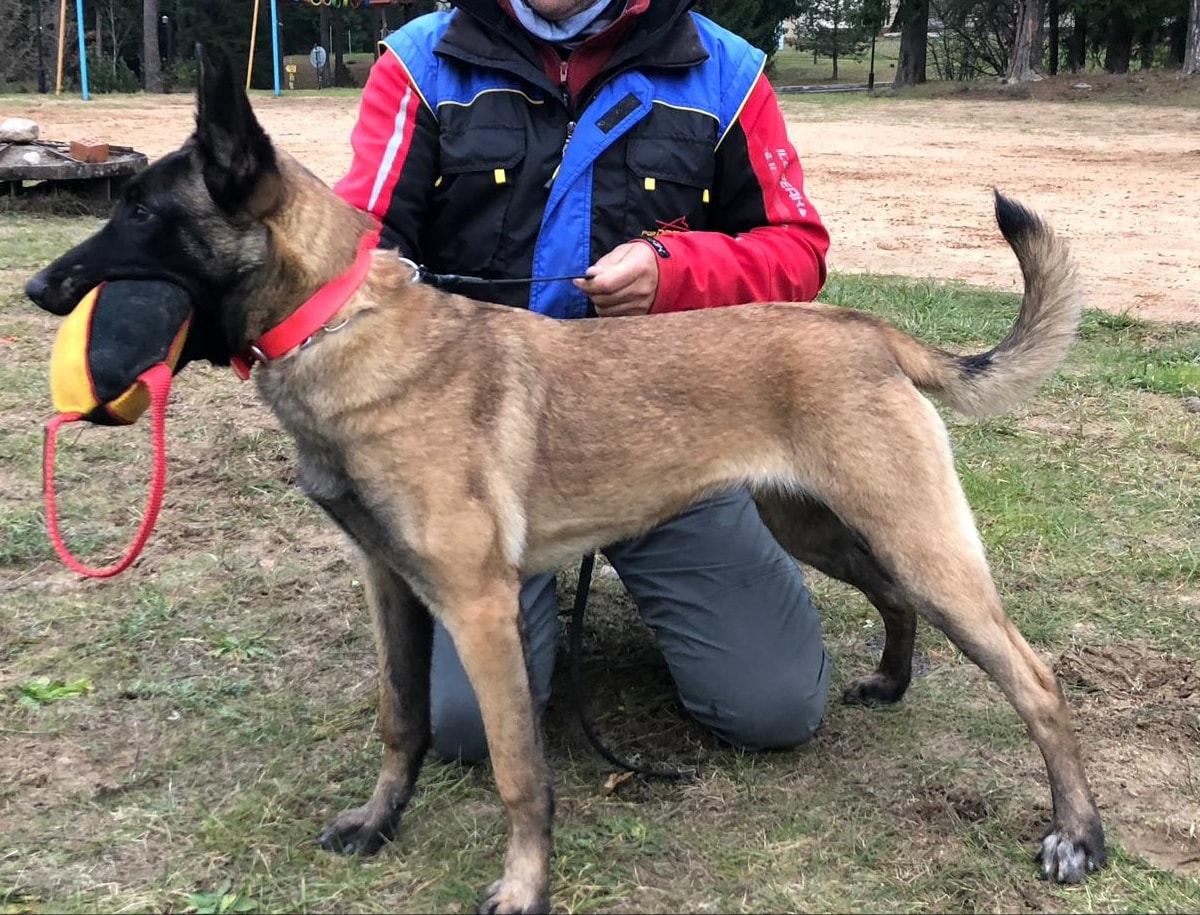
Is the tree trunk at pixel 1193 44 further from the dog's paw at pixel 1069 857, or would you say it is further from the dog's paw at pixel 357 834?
the dog's paw at pixel 357 834

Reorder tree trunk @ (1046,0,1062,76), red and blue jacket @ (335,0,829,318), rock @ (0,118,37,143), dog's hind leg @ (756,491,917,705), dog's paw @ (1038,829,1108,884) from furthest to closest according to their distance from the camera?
tree trunk @ (1046,0,1062,76), rock @ (0,118,37,143), dog's hind leg @ (756,491,917,705), red and blue jacket @ (335,0,829,318), dog's paw @ (1038,829,1108,884)

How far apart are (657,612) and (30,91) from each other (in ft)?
121

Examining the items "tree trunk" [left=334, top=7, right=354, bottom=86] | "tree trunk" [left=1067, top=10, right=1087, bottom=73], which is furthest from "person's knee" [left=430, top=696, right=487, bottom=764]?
"tree trunk" [left=334, top=7, right=354, bottom=86]

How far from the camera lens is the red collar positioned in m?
2.61

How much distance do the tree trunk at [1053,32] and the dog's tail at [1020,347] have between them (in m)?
37.8

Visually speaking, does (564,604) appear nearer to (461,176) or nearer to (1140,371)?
(461,176)

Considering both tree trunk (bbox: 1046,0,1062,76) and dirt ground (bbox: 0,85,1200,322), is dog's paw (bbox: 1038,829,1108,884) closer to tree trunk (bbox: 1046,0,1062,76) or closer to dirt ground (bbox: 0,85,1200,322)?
dirt ground (bbox: 0,85,1200,322)

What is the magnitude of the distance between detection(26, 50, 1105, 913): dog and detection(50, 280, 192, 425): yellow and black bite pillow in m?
0.05

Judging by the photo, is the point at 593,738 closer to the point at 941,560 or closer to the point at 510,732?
the point at 510,732

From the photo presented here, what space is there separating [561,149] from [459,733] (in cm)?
176

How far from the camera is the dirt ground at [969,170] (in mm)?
9945

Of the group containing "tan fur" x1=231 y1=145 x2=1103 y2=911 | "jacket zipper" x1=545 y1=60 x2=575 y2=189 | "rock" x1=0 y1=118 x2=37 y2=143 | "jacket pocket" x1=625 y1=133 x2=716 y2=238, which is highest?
"rock" x1=0 y1=118 x2=37 y2=143

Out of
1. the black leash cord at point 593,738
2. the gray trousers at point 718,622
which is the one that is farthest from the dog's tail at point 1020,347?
the black leash cord at point 593,738

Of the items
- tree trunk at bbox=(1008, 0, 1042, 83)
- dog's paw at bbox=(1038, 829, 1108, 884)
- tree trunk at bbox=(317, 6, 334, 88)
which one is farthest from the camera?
tree trunk at bbox=(317, 6, 334, 88)
